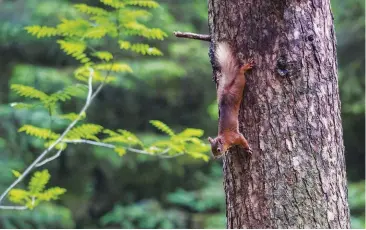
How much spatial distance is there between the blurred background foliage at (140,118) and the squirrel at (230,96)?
11.1 feet

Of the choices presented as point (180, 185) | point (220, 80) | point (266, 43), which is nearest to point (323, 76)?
point (266, 43)

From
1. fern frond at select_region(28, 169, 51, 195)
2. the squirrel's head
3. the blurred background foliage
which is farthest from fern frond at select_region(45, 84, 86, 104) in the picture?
the blurred background foliage

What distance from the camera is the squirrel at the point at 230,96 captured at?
170cm

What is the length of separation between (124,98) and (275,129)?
5.54 metres

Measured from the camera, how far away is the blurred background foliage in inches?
225

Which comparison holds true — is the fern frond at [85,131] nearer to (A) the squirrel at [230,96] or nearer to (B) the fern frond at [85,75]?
(B) the fern frond at [85,75]

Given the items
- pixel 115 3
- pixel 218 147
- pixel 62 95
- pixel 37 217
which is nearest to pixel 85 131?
pixel 62 95

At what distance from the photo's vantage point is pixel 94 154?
6.48m

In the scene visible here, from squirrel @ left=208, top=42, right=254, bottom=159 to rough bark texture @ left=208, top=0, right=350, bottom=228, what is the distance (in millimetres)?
23

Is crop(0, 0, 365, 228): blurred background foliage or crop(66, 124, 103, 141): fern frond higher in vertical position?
crop(0, 0, 365, 228): blurred background foliage

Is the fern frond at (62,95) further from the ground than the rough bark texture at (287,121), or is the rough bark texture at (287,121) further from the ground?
the fern frond at (62,95)

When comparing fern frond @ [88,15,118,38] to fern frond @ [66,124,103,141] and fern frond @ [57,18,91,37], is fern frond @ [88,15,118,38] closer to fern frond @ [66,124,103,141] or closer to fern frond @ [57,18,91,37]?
fern frond @ [57,18,91,37]

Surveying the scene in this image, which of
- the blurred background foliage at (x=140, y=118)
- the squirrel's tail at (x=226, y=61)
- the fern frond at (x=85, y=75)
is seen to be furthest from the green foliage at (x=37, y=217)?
the squirrel's tail at (x=226, y=61)

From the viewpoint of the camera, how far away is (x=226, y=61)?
5.66 feet
